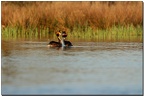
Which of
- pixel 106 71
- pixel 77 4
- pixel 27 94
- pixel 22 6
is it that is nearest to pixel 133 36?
pixel 77 4

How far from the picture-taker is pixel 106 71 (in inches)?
332

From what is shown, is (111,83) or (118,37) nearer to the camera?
(111,83)

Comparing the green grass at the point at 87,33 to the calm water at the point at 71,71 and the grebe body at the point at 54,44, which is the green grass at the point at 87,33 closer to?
the grebe body at the point at 54,44

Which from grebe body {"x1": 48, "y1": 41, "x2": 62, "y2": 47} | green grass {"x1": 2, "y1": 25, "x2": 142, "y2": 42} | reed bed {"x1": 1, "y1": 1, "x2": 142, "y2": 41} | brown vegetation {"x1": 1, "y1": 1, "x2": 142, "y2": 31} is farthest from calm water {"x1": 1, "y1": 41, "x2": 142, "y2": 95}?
brown vegetation {"x1": 1, "y1": 1, "x2": 142, "y2": 31}

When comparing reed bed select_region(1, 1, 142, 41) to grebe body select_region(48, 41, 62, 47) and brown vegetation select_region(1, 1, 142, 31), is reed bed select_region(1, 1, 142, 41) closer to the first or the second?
brown vegetation select_region(1, 1, 142, 31)

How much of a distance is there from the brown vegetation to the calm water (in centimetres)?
553

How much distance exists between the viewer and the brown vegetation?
17500 mm

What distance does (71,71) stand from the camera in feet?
27.9

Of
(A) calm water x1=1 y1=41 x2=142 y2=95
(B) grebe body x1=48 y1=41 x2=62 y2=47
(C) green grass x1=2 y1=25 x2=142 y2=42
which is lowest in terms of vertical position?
(A) calm water x1=1 y1=41 x2=142 y2=95

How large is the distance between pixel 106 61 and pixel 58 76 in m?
1.91

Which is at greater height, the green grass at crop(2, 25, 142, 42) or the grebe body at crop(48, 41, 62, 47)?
the green grass at crop(2, 25, 142, 42)

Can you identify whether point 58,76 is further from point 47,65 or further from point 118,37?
point 118,37

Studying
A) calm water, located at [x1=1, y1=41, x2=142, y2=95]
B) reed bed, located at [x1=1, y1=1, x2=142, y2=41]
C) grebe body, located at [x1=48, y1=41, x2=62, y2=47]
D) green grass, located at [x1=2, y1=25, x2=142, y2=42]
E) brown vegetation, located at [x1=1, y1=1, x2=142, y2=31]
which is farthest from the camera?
brown vegetation, located at [x1=1, y1=1, x2=142, y2=31]

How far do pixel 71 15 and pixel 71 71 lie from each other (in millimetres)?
9587
